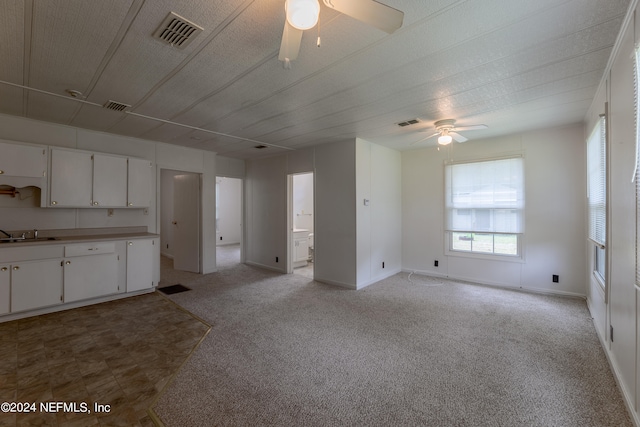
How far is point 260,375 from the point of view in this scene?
2168 mm

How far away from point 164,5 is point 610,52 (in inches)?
128

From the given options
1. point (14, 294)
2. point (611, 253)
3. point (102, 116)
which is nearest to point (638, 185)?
point (611, 253)

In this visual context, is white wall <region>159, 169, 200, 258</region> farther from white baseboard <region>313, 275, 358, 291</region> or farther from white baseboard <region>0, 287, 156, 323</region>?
white baseboard <region>313, 275, 358, 291</region>

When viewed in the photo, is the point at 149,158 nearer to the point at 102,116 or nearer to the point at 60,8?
the point at 102,116

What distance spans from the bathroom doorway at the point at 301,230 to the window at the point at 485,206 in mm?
2762

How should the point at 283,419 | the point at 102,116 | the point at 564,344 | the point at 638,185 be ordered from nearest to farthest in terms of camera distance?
the point at 638,185
the point at 283,419
the point at 564,344
the point at 102,116

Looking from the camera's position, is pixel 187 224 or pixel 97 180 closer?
pixel 97 180

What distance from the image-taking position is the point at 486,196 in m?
4.72

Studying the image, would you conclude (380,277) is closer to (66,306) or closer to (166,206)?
(66,306)

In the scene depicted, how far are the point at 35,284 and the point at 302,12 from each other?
14.2 feet

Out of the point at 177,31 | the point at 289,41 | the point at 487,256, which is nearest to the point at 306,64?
the point at 289,41

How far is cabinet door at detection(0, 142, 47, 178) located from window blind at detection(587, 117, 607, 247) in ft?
21.3

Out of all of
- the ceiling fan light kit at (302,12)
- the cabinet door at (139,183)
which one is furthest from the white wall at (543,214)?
the cabinet door at (139,183)

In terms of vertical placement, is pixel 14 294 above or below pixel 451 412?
above
